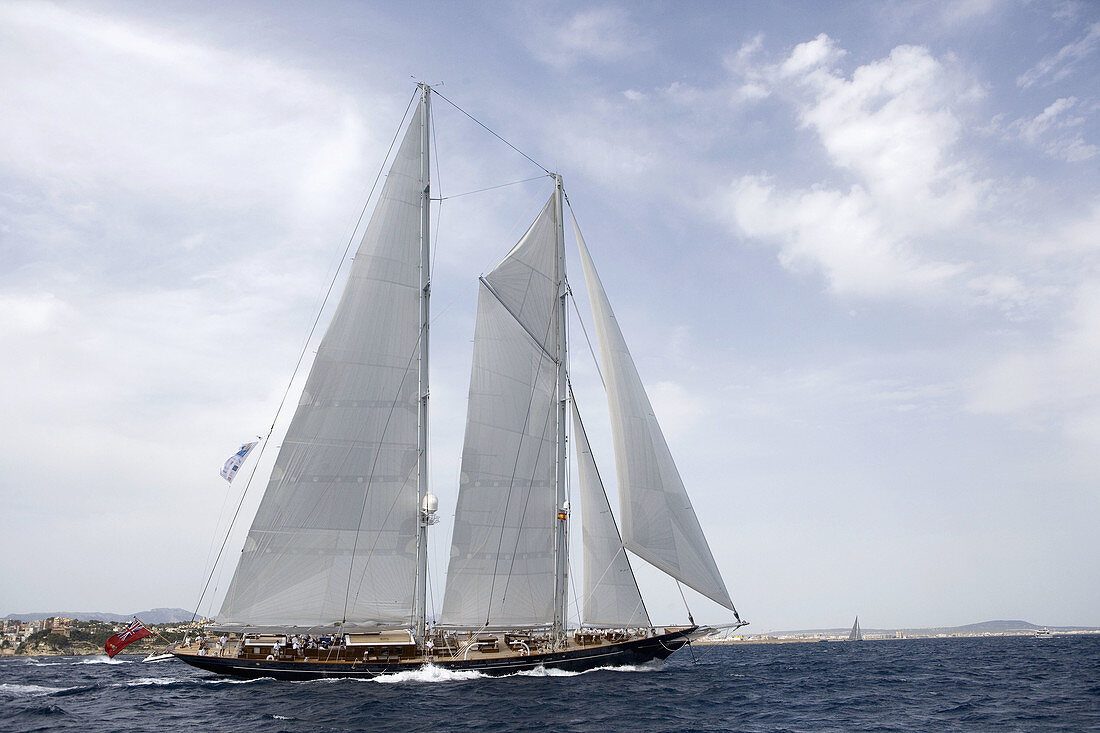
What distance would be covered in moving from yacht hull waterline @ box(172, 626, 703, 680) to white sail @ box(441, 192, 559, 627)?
8.83ft

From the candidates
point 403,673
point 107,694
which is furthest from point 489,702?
point 107,694

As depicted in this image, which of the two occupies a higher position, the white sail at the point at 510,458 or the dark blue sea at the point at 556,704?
the white sail at the point at 510,458

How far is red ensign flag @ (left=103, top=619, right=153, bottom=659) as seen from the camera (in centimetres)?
3597

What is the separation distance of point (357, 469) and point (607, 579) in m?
14.0

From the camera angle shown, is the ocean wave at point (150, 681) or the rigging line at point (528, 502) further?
the ocean wave at point (150, 681)

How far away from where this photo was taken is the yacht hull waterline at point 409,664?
35875mm

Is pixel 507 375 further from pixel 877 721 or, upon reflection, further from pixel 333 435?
pixel 877 721

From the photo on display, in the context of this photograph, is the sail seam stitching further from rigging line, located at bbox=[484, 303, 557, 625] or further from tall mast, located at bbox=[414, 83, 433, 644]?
tall mast, located at bbox=[414, 83, 433, 644]

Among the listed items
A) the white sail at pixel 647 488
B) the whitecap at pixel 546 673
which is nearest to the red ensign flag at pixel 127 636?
the whitecap at pixel 546 673

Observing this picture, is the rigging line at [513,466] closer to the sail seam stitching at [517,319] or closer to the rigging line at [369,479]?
the sail seam stitching at [517,319]

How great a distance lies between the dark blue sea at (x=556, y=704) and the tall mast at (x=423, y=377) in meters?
4.53

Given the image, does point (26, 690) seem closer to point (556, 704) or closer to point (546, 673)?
point (546, 673)

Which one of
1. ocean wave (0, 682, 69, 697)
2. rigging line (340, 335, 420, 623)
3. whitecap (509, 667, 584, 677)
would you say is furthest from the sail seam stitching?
ocean wave (0, 682, 69, 697)

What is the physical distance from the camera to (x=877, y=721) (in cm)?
2811
